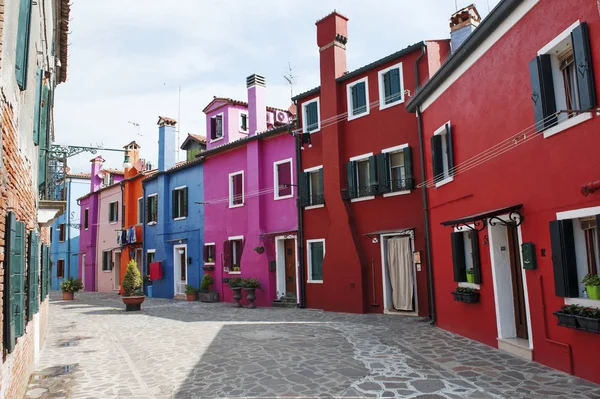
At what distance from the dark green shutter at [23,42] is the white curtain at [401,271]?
11.3 metres

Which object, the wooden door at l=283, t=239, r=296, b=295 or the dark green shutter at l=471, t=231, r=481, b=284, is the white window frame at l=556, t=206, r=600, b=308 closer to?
the dark green shutter at l=471, t=231, r=481, b=284

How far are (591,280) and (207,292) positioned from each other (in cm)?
1665

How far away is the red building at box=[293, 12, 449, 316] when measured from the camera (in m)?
13.9

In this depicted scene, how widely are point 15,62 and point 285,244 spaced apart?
14.0m

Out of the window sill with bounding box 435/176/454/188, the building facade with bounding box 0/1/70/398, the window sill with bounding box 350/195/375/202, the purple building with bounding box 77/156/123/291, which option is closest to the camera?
the building facade with bounding box 0/1/70/398

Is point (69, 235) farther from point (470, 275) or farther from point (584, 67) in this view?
point (584, 67)

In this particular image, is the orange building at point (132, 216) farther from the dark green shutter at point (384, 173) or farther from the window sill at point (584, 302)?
the window sill at point (584, 302)

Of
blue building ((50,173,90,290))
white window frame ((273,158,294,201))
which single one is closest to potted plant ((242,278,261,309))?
white window frame ((273,158,294,201))

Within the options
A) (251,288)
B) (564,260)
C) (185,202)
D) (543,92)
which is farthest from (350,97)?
(185,202)

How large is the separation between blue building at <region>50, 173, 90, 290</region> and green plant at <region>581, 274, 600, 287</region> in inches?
1376

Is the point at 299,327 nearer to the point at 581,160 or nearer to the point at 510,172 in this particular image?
the point at 510,172

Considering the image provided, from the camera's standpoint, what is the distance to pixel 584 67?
607cm

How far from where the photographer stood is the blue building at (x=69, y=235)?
35.5 metres

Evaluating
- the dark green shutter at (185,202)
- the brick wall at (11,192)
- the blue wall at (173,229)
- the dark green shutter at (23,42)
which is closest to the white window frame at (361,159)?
the blue wall at (173,229)
